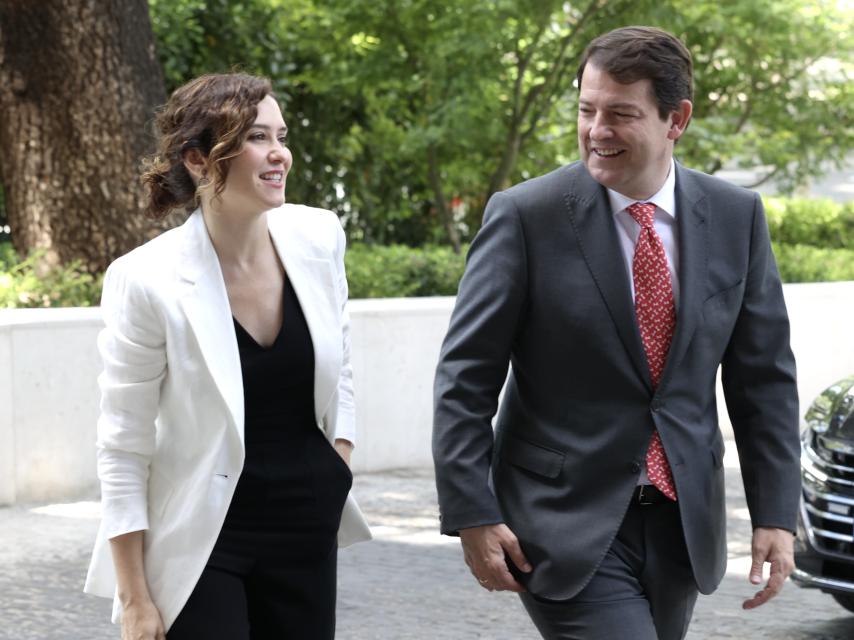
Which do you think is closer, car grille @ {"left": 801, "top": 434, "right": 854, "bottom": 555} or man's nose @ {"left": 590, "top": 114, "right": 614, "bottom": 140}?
man's nose @ {"left": 590, "top": 114, "right": 614, "bottom": 140}

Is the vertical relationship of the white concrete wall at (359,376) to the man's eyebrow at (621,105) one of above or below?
below

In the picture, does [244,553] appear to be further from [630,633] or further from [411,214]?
[411,214]

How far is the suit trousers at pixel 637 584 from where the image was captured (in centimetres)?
340

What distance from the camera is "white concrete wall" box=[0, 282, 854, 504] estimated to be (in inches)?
326

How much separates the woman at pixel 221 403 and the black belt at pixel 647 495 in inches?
26.3

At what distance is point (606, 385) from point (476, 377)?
0.29 m

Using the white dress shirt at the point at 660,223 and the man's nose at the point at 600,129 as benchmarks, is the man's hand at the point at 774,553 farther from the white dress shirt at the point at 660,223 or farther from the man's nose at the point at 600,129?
the man's nose at the point at 600,129

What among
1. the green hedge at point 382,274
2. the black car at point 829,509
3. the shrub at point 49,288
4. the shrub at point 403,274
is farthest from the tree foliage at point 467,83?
the black car at point 829,509

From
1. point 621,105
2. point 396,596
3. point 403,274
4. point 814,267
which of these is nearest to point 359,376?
point 403,274

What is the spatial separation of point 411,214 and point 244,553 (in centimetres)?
1266

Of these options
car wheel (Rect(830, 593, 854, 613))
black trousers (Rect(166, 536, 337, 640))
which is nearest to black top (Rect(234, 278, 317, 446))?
black trousers (Rect(166, 536, 337, 640))

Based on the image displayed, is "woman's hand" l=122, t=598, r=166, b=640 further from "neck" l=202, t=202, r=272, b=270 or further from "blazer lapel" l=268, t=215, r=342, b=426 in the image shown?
"neck" l=202, t=202, r=272, b=270

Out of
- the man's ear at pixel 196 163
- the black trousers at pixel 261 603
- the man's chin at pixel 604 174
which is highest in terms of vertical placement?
the man's ear at pixel 196 163

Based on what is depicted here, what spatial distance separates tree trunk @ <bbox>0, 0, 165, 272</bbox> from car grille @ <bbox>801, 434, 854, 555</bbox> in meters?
5.67
